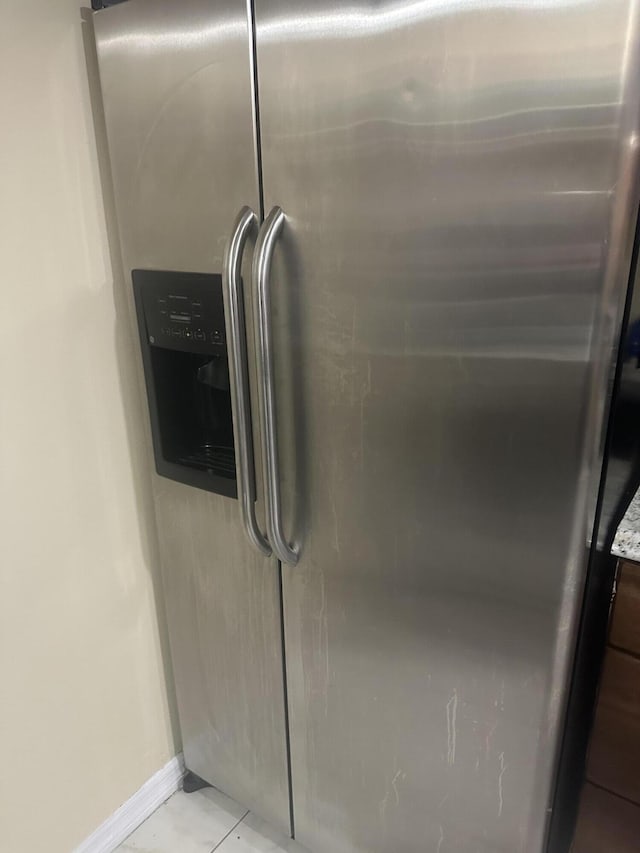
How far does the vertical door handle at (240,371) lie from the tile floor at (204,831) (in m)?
0.88

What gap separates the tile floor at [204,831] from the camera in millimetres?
1613

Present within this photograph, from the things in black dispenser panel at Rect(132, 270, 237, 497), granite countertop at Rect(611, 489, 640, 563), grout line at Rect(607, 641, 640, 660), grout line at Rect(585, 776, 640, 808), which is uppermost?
black dispenser panel at Rect(132, 270, 237, 497)

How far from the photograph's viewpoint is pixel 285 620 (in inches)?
51.2

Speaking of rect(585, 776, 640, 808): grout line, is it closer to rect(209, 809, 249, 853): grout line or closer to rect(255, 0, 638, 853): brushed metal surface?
rect(255, 0, 638, 853): brushed metal surface

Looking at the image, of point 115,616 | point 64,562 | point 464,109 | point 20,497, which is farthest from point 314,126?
point 115,616

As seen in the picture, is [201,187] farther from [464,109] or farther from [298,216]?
[464,109]

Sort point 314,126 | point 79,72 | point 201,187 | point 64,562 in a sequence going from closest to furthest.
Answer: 1. point 314,126
2. point 201,187
3. point 79,72
4. point 64,562

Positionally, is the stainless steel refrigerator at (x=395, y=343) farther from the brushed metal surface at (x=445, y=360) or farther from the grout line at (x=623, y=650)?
the grout line at (x=623, y=650)

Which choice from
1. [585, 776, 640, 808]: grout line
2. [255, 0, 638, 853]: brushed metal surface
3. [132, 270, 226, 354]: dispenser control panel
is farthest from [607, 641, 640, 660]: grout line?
[132, 270, 226, 354]: dispenser control panel

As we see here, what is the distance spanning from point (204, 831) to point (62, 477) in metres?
1.01

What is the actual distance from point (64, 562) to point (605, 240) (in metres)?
1.19

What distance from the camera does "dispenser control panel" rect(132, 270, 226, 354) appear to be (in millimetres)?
1178

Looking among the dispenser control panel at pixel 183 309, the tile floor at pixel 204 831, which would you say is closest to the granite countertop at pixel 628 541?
the dispenser control panel at pixel 183 309

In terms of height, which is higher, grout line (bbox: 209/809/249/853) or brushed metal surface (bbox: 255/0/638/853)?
brushed metal surface (bbox: 255/0/638/853)
